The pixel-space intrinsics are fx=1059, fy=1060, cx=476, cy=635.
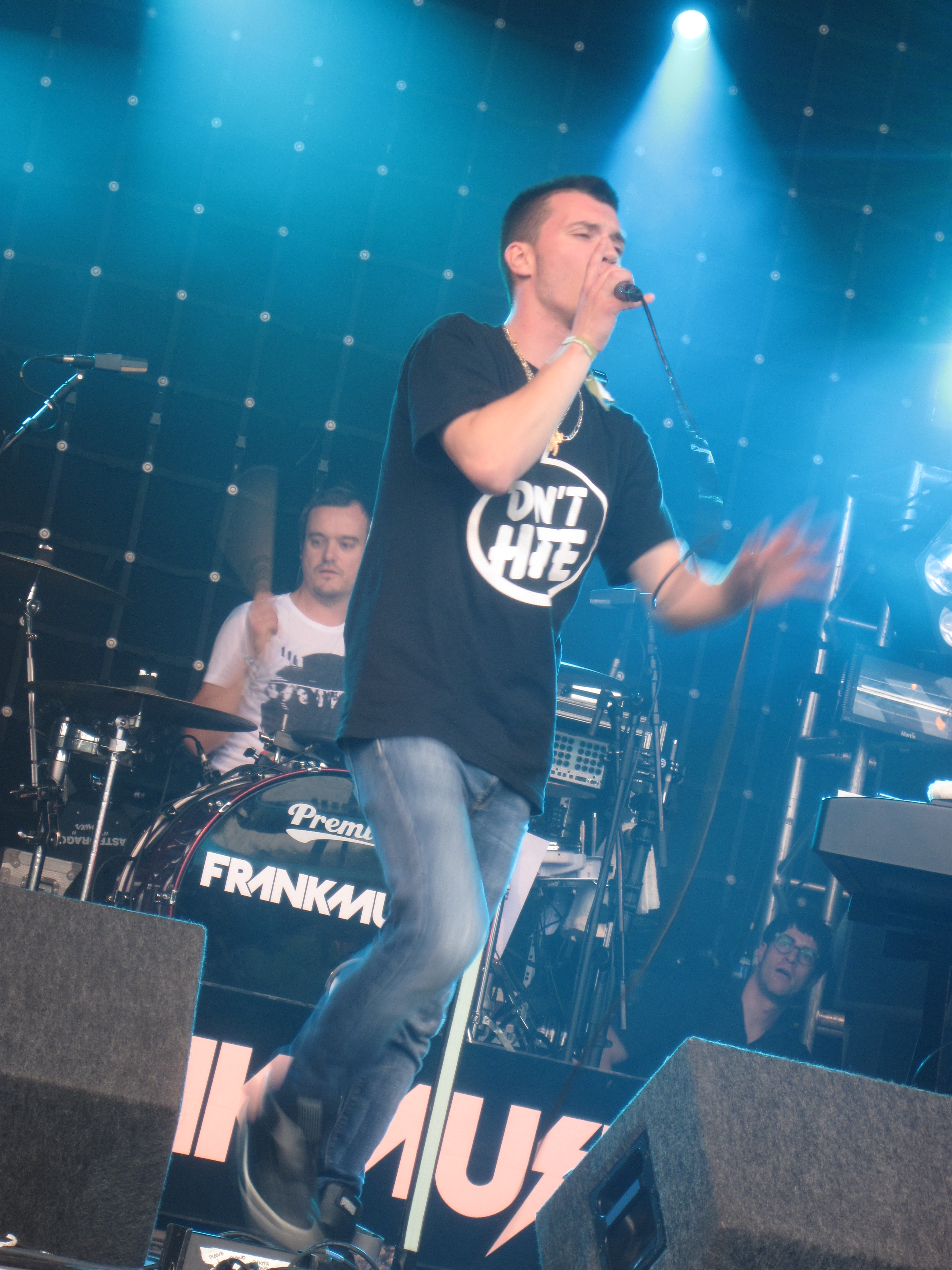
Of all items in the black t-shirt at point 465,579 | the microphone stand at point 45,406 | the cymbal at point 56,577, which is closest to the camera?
the black t-shirt at point 465,579

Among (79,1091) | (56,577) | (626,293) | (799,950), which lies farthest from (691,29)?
(79,1091)

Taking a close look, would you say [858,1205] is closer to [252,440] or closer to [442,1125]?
[442,1125]

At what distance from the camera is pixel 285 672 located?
416 centimetres

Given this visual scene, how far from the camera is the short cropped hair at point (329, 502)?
Result: 4363mm

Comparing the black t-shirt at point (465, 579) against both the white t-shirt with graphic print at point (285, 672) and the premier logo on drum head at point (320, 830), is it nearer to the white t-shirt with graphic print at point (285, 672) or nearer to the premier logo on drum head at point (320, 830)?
the premier logo on drum head at point (320, 830)

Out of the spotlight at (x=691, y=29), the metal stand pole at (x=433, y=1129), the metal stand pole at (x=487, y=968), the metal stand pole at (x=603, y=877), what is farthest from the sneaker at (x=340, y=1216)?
the spotlight at (x=691, y=29)

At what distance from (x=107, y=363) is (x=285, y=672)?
4.36 ft

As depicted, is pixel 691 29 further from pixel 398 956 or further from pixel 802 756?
pixel 398 956

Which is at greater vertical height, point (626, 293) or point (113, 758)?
point (626, 293)

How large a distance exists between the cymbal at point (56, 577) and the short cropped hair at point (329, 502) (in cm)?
103

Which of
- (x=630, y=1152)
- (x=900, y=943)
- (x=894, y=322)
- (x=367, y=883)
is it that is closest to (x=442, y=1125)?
(x=630, y=1152)

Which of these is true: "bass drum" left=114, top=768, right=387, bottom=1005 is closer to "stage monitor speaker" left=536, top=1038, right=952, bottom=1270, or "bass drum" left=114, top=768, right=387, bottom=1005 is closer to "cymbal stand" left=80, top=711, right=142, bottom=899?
"cymbal stand" left=80, top=711, right=142, bottom=899

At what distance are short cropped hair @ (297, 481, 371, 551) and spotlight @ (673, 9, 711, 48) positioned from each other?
2.67 m

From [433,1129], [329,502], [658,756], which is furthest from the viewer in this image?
[329,502]
